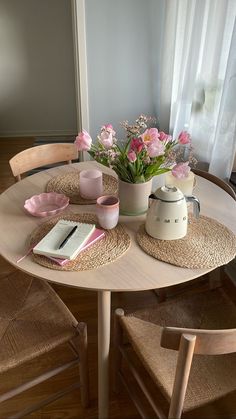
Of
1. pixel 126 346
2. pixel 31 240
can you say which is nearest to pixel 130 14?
pixel 31 240

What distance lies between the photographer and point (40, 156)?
180 centimetres

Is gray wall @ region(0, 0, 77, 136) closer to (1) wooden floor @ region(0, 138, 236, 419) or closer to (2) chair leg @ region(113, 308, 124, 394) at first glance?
(1) wooden floor @ region(0, 138, 236, 419)

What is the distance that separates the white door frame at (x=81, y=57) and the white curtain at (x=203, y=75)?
552mm

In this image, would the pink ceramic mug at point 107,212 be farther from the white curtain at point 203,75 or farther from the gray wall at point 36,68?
the gray wall at point 36,68

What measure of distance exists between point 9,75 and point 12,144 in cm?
A: 76

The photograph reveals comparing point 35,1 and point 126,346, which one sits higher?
point 35,1

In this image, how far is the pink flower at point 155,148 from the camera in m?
1.03

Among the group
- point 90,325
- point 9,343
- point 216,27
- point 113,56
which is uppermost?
point 216,27

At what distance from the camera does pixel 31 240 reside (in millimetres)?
1094

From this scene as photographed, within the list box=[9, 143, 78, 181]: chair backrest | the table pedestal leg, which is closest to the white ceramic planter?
the table pedestal leg

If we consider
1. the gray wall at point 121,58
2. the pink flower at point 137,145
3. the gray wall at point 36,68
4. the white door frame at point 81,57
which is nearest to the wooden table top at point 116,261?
the pink flower at point 137,145

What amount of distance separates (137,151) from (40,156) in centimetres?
88

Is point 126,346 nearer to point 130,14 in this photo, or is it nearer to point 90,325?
point 90,325

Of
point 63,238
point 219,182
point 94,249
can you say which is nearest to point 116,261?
point 94,249
